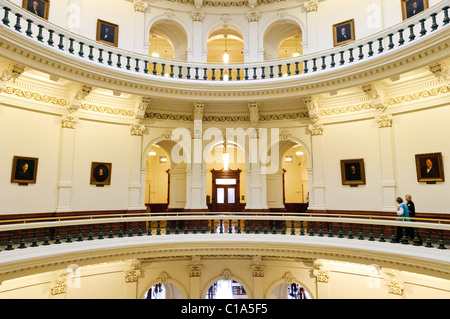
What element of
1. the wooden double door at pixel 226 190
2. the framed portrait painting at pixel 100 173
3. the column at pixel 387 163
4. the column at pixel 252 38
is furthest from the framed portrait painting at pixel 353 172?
the framed portrait painting at pixel 100 173

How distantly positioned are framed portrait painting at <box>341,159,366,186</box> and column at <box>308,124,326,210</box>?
825 mm

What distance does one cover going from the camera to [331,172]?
→ 12062 mm

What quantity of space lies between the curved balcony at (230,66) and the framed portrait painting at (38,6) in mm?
579

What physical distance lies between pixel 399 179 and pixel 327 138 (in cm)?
291

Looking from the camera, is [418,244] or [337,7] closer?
[418,244]

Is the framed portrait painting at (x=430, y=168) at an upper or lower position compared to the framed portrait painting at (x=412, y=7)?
lower

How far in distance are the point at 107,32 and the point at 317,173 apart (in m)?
9.94

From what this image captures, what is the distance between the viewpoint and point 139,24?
43.1 feet

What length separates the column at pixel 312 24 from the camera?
42.6ft

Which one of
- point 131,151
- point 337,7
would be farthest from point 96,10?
point 337,7

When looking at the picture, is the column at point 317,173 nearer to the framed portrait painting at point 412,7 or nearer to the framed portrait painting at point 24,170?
the framed portrait painting at point 412,7

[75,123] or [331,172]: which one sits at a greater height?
[75,123]

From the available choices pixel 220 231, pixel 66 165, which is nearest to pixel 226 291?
pixel 220 231
